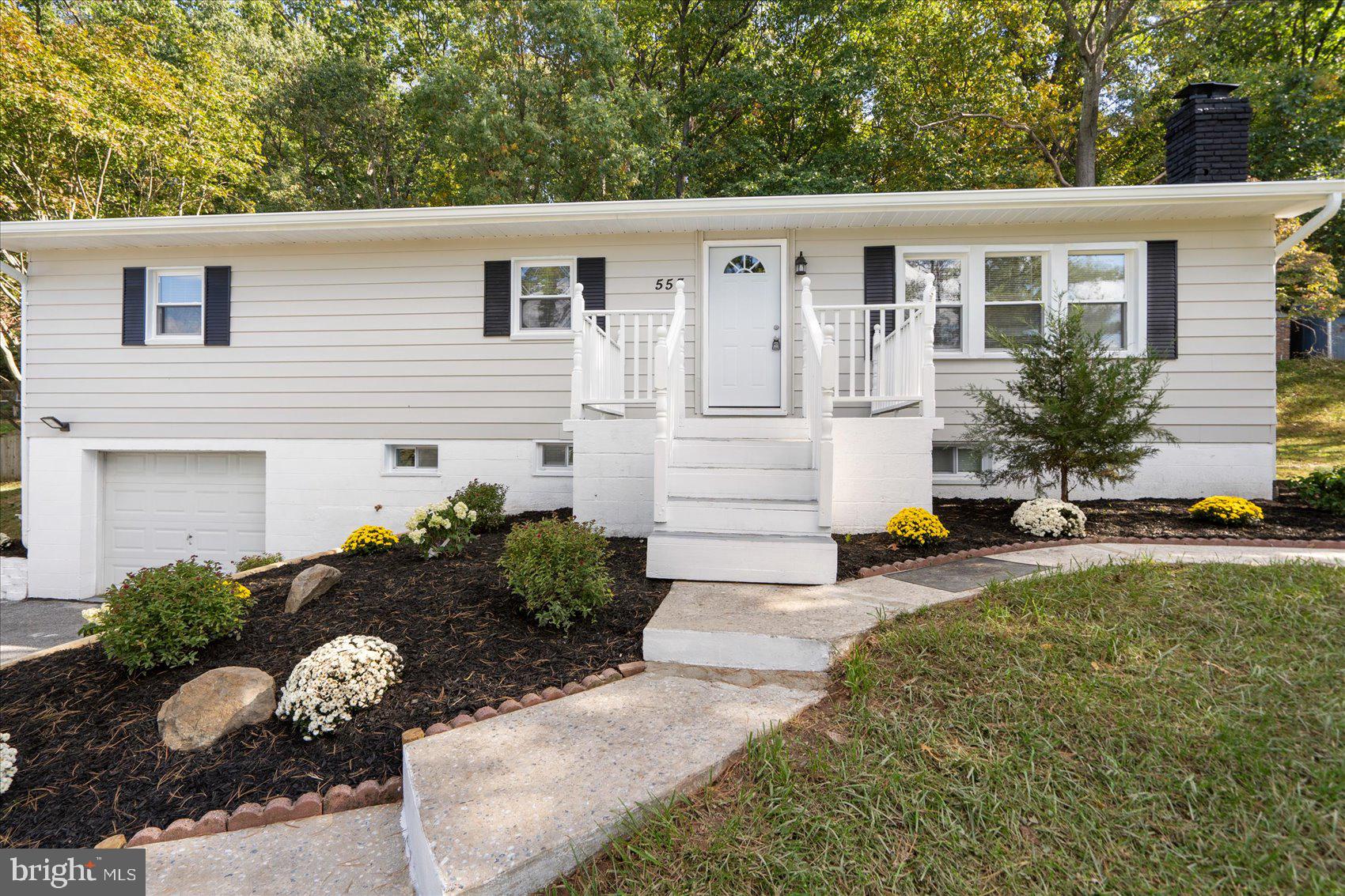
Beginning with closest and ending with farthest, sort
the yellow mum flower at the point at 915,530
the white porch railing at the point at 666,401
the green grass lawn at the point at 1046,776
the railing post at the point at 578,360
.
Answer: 1. the green grass lawn at the point at 1046,776
2. the white porch railing at the point at 666,401
3. the yellow mum flower at the point at 915,530
4. the railing post at the point at 578,360

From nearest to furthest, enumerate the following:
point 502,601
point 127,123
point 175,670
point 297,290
→ point 175,670, point 502,601, point 297,290, point 127,123

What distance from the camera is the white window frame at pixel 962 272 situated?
6.55m

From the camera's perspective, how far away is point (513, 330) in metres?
6.89

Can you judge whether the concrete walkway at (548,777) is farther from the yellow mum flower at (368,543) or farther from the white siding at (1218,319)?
the white siding at (1218,319)

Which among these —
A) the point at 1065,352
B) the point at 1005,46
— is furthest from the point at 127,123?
the point at 1005,46

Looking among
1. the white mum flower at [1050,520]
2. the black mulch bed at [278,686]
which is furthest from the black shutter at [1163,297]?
the black mulch bed at [278,686]

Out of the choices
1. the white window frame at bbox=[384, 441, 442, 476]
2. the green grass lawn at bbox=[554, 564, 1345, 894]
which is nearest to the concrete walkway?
the green grass lawn at bbox=[554, 564, 1345, 894]

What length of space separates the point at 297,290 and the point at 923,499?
721 cm

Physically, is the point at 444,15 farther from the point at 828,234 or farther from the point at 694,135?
the point at 828,234

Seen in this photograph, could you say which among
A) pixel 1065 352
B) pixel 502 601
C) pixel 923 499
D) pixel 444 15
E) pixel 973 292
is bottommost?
pixel 502 601

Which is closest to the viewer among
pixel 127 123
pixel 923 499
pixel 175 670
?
pixel 175 670

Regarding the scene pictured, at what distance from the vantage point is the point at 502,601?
3.54 meters

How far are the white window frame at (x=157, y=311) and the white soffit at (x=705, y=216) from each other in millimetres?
352

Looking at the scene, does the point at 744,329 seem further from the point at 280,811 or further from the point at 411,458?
the point at 280,811
